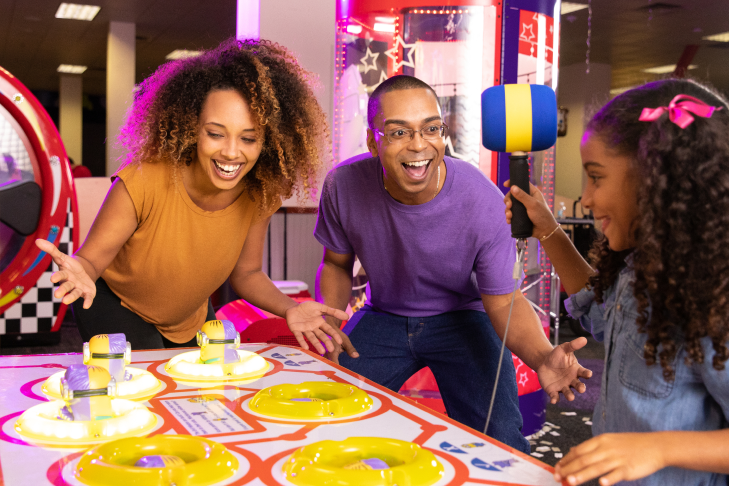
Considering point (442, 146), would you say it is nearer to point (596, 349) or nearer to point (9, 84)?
point (9, 84)

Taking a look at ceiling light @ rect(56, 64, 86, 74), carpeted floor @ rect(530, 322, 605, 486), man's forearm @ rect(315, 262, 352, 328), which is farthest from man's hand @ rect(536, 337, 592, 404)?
ceiling light @ rect(56, 64, 86, 74)

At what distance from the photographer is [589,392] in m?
3.67

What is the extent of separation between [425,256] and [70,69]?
42.0 feet

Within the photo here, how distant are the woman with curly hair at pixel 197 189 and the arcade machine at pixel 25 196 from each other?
5.19ft

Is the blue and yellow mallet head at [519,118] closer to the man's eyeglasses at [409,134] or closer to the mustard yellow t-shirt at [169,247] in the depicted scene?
the man's eyeglasses at [409,134]

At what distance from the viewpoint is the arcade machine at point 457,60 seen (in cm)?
256

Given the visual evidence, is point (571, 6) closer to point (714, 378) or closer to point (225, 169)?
point (225, 169)

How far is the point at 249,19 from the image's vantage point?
13.5ft

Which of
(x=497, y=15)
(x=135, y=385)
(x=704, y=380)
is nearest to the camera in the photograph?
(x=704, y=380)

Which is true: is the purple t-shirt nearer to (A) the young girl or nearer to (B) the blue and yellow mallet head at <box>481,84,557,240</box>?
(B) the blue and yellow mallet head at <box>481,84,557,240</box>

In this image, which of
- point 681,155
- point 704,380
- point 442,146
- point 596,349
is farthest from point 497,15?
point 596,349

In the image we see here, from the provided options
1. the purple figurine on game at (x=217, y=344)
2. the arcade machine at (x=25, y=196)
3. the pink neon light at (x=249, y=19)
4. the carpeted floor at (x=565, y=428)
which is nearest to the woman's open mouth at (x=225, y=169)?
the purple figurine on game at (x=217, y=344)

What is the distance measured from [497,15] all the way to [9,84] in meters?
2.18

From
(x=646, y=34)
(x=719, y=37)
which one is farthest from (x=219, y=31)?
(x=719, y=37)
